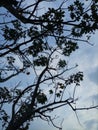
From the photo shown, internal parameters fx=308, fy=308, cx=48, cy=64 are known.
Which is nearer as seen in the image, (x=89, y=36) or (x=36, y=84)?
(x=89, y=36)

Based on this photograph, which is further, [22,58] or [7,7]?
[22,58]

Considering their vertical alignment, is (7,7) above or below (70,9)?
below

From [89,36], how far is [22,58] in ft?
10.3

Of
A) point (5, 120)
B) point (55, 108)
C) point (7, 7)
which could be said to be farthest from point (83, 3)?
point (5, 120)

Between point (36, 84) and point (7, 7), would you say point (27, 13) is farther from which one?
point (36, 84)

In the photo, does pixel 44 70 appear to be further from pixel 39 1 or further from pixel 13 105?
pixel 39 1

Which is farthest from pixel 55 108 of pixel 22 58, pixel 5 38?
pixel 5 38

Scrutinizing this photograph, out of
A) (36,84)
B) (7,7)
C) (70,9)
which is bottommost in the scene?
(7,7)

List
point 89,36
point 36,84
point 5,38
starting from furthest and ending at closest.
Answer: point 36,84 < point 5,38 < point 89,36

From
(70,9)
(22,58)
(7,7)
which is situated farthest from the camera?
(22,58)

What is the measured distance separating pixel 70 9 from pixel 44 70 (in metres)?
7.60

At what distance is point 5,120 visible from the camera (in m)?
15.0

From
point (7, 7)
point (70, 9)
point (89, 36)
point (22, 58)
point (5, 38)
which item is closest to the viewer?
point (7, 7)

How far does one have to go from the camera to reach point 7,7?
8383 millimetres
